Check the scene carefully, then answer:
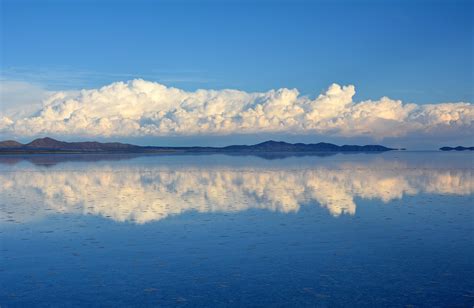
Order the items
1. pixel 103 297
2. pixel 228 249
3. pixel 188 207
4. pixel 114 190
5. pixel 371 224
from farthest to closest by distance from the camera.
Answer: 1. pixel 114 190
2. pixel 188 207
3. pixel 371 224
4. pixel 228 249
5. pixel 103 297

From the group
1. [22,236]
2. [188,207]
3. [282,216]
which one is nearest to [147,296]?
[22,236]

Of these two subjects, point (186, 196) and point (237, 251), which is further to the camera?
point (186, 196)

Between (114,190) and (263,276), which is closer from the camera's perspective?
(263,276)

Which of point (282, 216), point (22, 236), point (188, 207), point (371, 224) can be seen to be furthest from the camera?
point (188, 207)

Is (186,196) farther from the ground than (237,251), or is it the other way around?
(186,196)

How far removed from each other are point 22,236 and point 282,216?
10.4m

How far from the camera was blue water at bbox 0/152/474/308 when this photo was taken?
10.3m

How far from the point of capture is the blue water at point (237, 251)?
33.9 feet

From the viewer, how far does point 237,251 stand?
13.9 m

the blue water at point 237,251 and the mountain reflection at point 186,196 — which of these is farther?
the mountain reflection at point 186,196

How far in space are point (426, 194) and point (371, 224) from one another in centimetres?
1106

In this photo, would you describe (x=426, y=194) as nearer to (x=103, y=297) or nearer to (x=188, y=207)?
(x=188, y=207)

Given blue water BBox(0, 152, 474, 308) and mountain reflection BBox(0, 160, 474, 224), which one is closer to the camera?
blue water BBox(0, 152, 474, 308)

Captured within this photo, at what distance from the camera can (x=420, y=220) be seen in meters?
18.8
